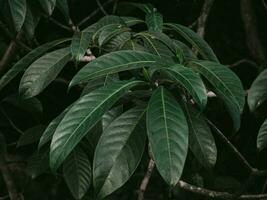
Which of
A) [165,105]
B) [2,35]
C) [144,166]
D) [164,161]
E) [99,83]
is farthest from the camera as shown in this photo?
[2,35]

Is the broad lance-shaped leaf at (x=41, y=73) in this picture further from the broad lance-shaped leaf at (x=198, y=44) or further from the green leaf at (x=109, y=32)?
the broad lance-shaped leaf at (x=198, y=44)

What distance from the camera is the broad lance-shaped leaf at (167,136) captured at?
90 centimetres

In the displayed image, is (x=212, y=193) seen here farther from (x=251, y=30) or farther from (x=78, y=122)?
(x=251, y=30)

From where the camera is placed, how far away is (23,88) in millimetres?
1301

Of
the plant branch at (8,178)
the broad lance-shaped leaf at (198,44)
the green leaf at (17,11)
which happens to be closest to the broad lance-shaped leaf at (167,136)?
the broad lance-shaped leaf at (198,44)

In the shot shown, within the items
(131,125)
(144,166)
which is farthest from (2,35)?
(131,125)

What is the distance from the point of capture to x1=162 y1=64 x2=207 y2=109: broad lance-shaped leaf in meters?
0.95

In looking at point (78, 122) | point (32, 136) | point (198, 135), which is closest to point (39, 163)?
point (32, 136)

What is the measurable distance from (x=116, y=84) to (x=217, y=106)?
3.76 feet

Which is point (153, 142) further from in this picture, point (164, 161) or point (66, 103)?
point (66, 103)

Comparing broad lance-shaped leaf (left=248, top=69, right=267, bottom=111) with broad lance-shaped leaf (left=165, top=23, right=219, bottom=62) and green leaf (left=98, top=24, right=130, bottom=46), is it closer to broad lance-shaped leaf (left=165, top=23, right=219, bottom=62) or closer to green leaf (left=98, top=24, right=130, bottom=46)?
broad lance-shaped leaf (left=165, top=23, right=219, bottom=62)

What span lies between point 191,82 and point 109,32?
1.10 feet

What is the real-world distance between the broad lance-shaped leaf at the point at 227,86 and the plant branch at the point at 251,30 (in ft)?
3.58

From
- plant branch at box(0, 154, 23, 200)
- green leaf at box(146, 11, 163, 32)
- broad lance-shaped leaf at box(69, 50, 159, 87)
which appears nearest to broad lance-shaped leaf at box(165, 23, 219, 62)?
green leaf at box(146, 11, 163, 32)
